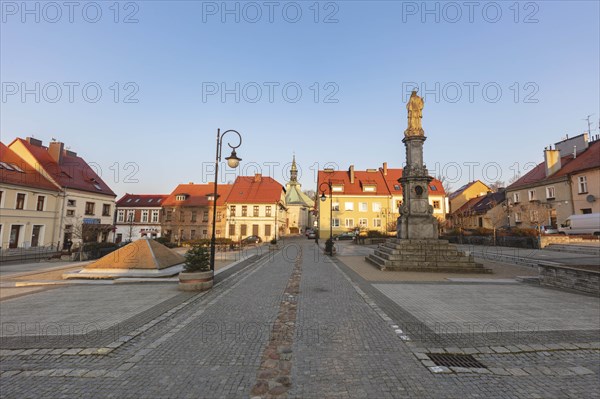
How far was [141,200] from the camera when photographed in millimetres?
54969

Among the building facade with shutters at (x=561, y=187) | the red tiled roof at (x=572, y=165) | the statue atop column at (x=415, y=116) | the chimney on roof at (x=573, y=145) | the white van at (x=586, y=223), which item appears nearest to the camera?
the statue atop column at (x=415, y=116)

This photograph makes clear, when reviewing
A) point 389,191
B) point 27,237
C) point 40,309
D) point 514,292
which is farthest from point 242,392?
point 389,191

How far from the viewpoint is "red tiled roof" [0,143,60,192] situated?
28.5 meters

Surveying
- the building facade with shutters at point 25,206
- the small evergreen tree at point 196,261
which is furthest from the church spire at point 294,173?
the small evergreen tree at point 196,261

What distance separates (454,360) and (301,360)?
2.57 metres

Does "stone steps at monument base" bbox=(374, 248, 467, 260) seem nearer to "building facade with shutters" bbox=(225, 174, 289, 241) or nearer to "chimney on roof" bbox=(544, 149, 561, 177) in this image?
"chimney on roof" bbox=(544, 149, 561, 177)

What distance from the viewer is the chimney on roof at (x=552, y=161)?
3397cm

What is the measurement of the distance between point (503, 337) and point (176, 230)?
48586 millimetres

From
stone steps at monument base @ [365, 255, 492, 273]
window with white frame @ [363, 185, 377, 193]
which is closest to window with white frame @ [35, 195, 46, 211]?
stone steps at monument base @ [365, 255, 492, 273]

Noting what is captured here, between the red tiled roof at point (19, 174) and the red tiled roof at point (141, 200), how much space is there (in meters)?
20.7

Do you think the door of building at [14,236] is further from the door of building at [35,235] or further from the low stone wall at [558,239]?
the low stone wall at [558,239]

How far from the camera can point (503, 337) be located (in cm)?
554

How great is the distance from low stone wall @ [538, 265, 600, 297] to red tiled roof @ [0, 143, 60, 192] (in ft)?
140

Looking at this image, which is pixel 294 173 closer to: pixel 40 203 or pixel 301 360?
pixel 40 203
